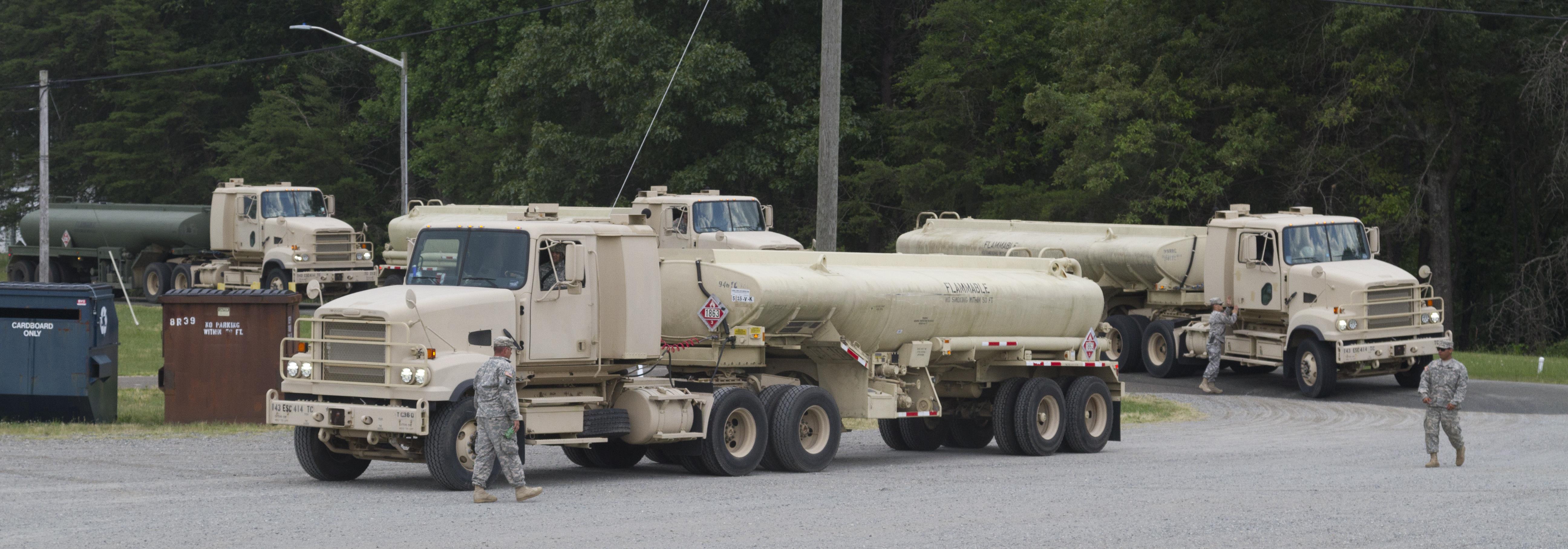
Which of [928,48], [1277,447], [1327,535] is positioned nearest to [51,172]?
[928,48]

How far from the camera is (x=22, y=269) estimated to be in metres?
44.2

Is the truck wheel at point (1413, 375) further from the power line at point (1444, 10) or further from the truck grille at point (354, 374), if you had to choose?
the truck grille at point (354, 374)

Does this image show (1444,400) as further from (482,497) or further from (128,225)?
(128,225)

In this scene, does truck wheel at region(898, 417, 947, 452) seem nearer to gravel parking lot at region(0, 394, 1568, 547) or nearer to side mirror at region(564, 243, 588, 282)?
gravel parking lot at region(0, 394, 1568, 547)

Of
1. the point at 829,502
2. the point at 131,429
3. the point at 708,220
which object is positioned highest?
the point at 708,220

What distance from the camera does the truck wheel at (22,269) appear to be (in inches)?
1740

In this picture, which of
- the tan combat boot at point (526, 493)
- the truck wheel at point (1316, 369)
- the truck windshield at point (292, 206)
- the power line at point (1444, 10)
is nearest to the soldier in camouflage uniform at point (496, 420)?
the tan combat boot at point (526, 493)

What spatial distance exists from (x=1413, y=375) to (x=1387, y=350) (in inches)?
81.6

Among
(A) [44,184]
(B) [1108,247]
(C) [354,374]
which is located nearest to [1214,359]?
(B) [1108,247]

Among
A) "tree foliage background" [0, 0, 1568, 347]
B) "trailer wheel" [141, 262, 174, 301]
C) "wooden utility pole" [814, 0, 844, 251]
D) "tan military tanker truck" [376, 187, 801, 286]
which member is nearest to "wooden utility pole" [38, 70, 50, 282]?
"trailer wheel" [141, 262, 174, 301]

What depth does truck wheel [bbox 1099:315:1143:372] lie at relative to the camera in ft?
96.6

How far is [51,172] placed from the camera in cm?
6825

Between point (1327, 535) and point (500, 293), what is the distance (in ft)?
22.0

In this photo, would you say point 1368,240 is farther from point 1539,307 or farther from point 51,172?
point 51,172
